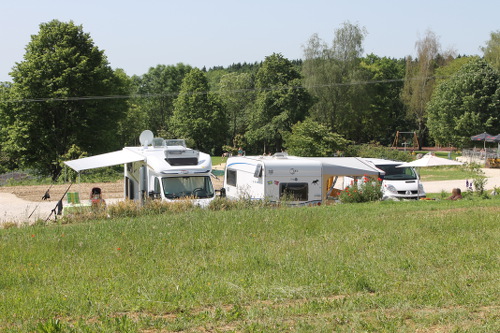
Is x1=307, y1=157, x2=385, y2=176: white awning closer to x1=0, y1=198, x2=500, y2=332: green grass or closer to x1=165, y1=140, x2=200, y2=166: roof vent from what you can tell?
x1=165, y1=140, x2=200, y2=166: roof vent

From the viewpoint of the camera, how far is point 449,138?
5706cm

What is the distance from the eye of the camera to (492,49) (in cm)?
6531

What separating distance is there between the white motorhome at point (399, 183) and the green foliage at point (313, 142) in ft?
73.9

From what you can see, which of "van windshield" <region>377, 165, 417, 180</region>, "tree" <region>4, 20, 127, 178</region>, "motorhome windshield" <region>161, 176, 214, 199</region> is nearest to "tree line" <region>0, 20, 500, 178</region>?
"tree" <region>4, 20, 127, 178</region>

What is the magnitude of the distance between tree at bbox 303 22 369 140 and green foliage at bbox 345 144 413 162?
1613 centimetres

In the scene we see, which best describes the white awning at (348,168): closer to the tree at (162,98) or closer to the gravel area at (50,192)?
the gravel area at (50,192)

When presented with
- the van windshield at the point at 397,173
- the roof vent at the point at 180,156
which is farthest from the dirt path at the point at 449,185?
the roof vent at the point at 180,156

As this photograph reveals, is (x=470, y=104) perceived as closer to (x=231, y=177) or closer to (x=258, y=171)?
(x=231, y=177)

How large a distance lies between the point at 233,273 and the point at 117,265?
5.99ft

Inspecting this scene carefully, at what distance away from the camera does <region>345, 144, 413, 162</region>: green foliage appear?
42.6 meters

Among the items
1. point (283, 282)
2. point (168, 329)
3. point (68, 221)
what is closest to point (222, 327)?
point (168, 329)

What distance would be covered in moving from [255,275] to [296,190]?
449 inches

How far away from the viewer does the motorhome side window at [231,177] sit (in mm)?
21131

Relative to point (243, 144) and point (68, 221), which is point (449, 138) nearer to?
point (243, 144)
